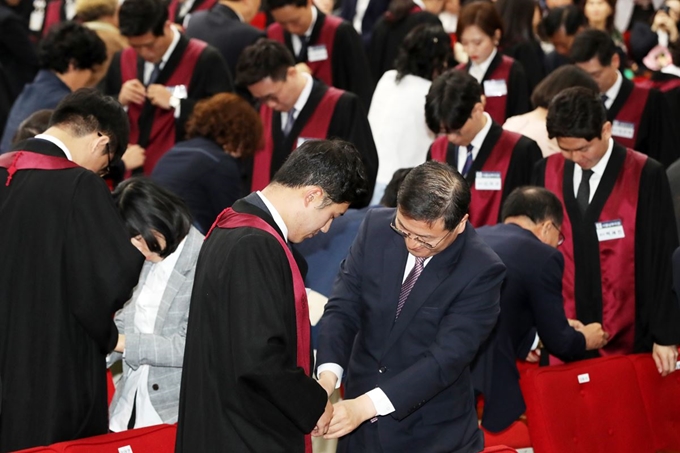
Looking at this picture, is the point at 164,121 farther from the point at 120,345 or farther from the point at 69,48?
the point at 120,345

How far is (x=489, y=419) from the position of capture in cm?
376

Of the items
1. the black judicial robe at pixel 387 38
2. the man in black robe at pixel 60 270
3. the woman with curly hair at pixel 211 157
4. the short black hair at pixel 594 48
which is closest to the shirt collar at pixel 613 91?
the short black hair at pixel 594 48

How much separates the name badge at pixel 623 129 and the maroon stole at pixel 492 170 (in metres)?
0.94

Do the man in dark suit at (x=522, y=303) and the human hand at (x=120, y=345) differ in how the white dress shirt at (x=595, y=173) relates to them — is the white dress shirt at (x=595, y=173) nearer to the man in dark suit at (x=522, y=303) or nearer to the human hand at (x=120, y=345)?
the man in dark suit at (x=522, y=303)

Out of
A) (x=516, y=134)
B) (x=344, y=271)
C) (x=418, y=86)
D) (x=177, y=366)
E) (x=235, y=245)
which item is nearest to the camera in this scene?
(x=235, y=245)

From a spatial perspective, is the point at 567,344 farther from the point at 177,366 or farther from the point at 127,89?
the point at 127,89

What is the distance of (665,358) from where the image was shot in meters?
3.87

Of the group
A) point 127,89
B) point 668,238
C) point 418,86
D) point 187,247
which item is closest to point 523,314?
point 668,238

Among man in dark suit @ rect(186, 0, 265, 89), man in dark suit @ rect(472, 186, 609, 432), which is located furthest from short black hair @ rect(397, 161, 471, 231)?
man in dark suit @ rect(186, 0, 265, 89)

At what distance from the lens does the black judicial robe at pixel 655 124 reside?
17.9 feet

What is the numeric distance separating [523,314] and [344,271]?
93 cm

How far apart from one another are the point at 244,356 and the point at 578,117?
2042 mm

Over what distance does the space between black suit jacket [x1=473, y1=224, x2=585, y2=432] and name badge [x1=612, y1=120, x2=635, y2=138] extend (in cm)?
190

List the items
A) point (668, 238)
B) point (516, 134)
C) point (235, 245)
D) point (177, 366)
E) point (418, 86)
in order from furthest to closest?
point (418, 86), point (516, 134), point (668, 238), point (177, 366), point (235, 245)
